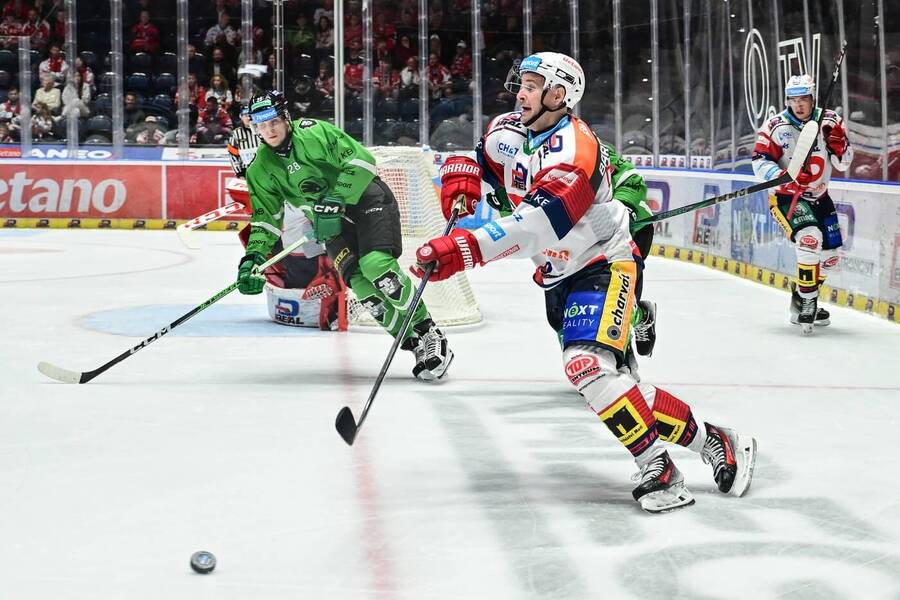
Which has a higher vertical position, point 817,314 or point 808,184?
point 808,184

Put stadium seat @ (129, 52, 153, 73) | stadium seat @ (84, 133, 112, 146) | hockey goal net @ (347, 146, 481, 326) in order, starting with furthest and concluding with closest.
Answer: stadium seat @ (129, 52, 153, 73)
stadium seat @ (84, 133, 112, 146)
hockey goal net @ (347, 146, 481, 326)

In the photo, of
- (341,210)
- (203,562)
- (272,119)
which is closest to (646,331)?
(341,210)

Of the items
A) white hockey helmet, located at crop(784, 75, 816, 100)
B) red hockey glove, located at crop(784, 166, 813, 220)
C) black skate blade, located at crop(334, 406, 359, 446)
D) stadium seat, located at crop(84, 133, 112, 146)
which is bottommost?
black skate blade, located at crop(334, 406, 359, 446)

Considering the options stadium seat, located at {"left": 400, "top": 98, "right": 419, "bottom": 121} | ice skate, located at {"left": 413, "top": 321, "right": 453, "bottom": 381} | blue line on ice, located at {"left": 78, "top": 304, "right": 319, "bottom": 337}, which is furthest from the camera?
stadium seat, located at {"left": 400, "top": 98, "right": 419, "bottom": 121}

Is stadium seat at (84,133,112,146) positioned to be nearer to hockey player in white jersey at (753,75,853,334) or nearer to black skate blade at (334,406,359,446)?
hockey player in white jersey at (753,75,853,334)

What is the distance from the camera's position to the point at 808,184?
696cm

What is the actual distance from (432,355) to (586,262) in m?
1.93

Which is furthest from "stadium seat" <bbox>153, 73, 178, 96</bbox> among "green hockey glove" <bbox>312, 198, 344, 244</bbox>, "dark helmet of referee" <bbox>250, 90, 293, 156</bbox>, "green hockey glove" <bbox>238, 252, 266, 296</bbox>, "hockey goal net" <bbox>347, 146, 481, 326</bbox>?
"green hockey glove" <bbox>238, 252, 266, 296</bbox>

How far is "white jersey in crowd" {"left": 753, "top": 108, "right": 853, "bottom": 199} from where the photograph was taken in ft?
22.8

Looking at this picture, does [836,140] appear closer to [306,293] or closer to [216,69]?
[306,293]

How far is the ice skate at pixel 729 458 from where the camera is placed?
11.8ft

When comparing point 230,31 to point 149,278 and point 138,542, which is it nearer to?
point 149,278

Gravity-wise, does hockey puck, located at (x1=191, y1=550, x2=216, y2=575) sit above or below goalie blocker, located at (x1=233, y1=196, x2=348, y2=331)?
below

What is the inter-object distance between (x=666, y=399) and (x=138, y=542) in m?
1.47
